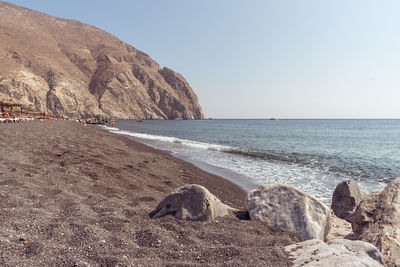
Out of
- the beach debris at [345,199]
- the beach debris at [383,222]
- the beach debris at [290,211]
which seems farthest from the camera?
the beach debris at [345,199]

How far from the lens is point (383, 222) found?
12.3ft

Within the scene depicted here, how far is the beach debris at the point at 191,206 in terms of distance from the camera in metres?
4.15

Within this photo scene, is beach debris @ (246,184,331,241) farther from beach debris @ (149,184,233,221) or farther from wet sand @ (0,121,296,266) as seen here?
beach debris @ (149,184,233,221)

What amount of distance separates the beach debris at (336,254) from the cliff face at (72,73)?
8329 centimetres

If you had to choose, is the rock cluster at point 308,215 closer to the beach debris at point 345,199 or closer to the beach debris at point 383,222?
the beach debris at point 383,222

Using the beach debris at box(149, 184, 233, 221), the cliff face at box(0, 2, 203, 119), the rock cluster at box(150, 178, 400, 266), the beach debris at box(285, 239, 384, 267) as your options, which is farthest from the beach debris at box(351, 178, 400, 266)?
the cliff face at box(0, 2, 203, 119)

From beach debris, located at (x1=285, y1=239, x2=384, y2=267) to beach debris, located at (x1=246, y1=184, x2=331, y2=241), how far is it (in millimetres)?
838

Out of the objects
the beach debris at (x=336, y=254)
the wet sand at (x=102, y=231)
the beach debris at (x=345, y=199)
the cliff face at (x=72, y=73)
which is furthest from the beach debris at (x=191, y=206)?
the cliff face at (x=72, y=73)

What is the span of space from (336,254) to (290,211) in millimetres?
1562

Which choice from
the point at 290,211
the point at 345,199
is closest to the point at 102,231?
the point at 290,211

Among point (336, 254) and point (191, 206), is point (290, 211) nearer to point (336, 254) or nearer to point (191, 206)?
point (336, 254)

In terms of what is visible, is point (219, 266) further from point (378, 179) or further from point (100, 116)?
point (100, 116)

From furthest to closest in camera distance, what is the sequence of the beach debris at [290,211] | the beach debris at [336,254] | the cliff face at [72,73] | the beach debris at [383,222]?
the cliff face at [72,73] → the beach debris at [290,211] → the beach debris at [383,222] → the beach debris at [336,254]

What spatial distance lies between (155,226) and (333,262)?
101 inches
